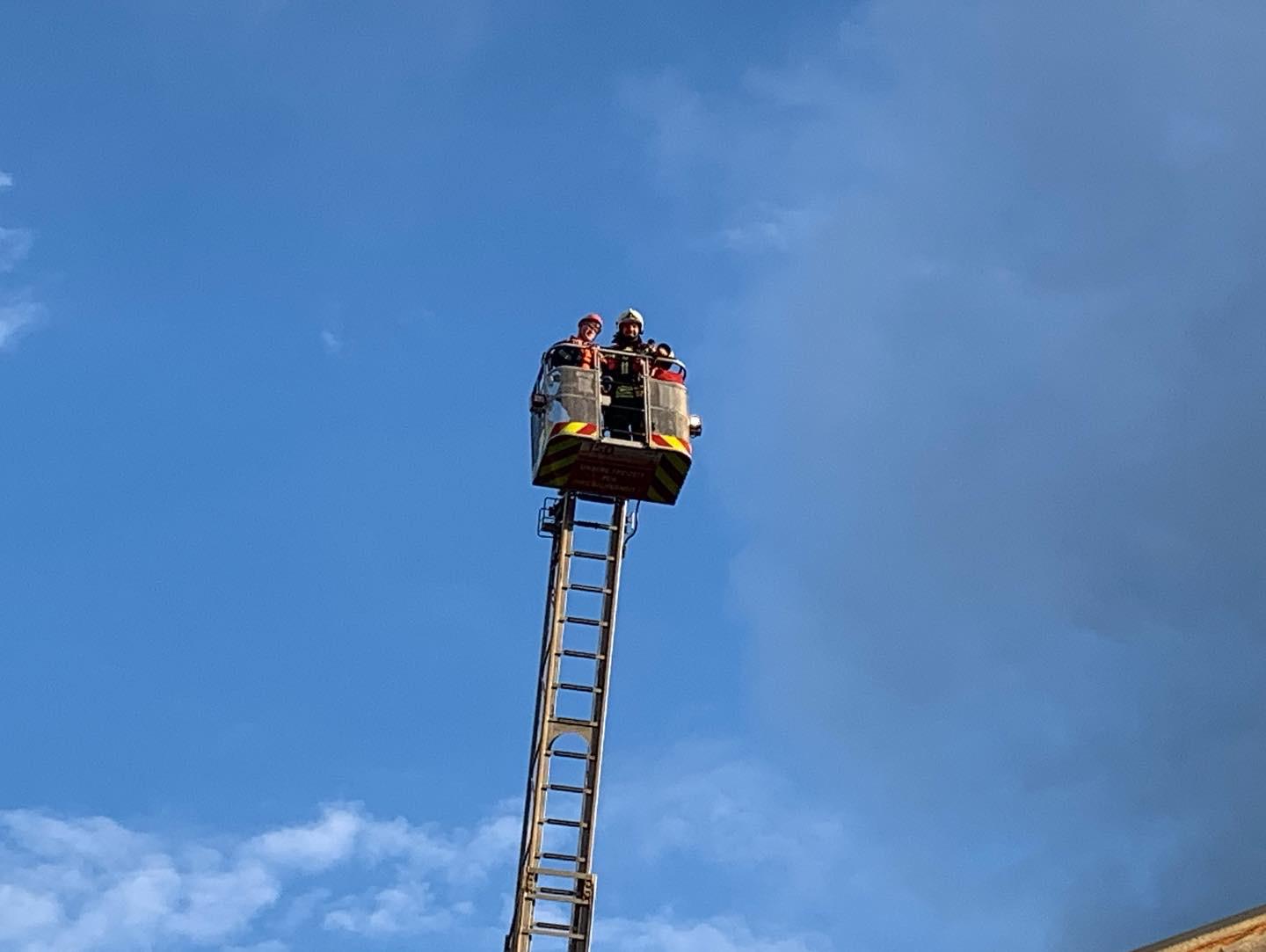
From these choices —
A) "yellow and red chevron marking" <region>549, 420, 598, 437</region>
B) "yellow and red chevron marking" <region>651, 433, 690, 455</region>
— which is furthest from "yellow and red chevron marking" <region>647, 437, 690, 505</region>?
"yellow and red chevron marking" <region>549, 420, 598, 437</region>

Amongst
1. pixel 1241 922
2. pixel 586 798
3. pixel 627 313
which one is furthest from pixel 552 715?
pixel 1241 922

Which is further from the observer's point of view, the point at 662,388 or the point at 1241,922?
the point at 662,388

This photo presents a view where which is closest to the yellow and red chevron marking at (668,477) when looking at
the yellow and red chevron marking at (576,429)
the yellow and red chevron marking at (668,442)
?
the yellow and red chevron marking at (668,442)

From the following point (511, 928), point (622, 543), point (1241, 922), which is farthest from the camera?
point (622, 543)

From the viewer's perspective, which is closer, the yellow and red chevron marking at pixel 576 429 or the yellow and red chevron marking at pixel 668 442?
the yellow and red chevron marking at pixel 576 429

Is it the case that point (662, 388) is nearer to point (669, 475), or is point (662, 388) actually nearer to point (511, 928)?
point (669, 475)

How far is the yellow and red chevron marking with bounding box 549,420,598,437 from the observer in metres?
45.9

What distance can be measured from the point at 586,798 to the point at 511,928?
10.4ft

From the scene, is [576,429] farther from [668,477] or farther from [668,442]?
[668,477]

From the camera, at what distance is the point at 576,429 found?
1809 inches

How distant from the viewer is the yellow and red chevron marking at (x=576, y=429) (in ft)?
151

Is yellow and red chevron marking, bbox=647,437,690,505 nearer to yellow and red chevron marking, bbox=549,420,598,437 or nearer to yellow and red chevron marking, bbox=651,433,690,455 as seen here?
yellow and red chevron marking, bbox=651,433,690,455

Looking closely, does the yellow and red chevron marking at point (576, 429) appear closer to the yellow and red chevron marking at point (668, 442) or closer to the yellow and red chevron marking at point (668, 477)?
the yellow and red chevron marking at point (668, 442)

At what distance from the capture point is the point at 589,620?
47.7 meters
